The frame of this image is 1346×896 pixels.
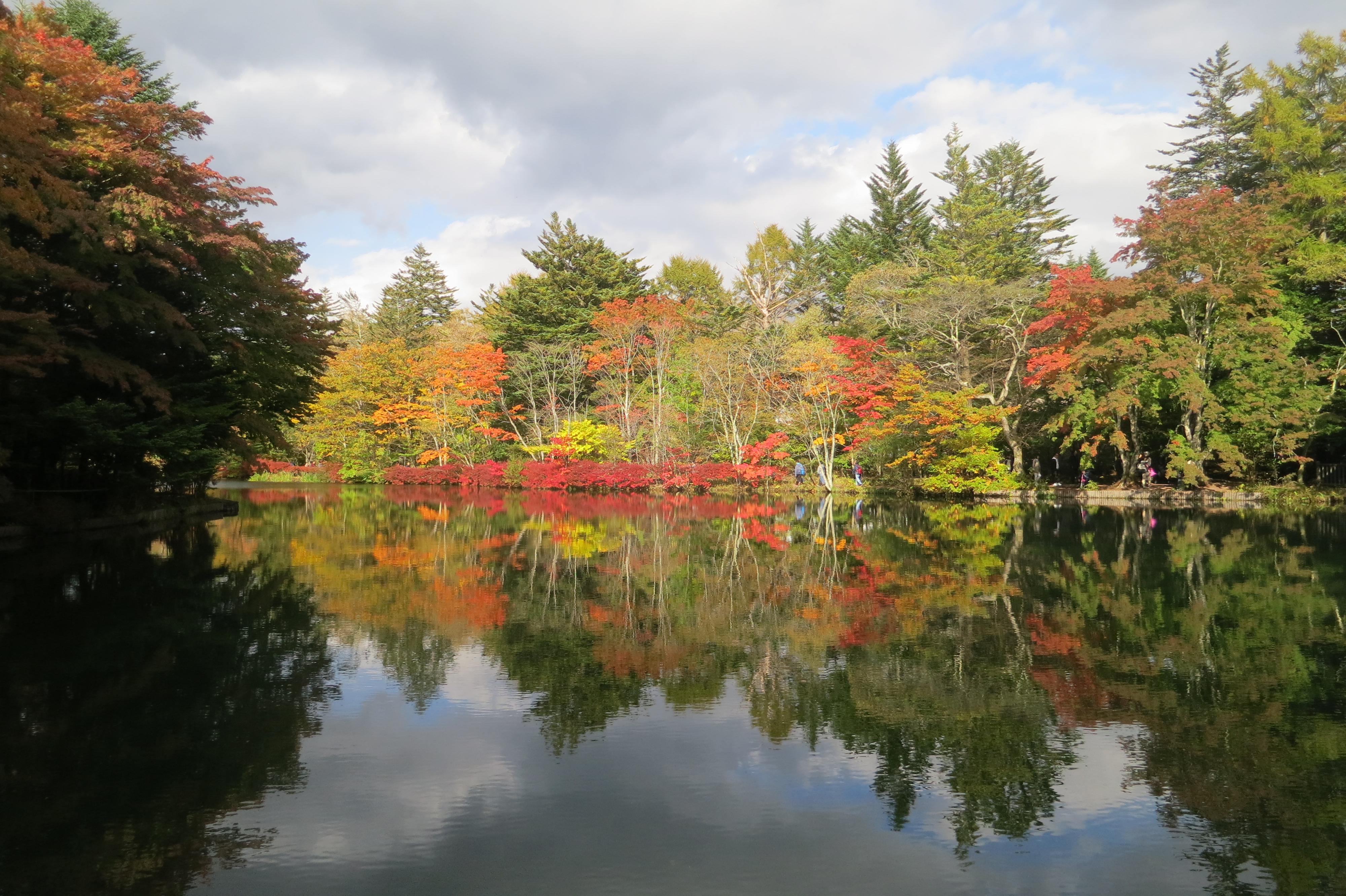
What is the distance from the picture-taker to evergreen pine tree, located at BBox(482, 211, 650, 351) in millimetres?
35531

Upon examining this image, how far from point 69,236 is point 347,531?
20.9 ft

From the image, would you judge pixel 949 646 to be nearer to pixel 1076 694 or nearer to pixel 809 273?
pixel 1076 694

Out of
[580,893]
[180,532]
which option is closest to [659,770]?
[580,893]

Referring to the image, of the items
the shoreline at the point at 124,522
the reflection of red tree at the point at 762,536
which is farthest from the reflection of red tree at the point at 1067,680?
the shoreline at the point at 124,522

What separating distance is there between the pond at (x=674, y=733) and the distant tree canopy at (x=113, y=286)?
3440 mm

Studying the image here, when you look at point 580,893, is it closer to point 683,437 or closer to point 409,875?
point 409,875

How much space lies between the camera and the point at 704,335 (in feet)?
115

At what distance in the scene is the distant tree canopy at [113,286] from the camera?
10.5 m

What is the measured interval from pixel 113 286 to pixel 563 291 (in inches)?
941

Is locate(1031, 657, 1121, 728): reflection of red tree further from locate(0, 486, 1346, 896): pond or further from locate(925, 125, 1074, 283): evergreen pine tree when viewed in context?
locate(925, 125, 1074, 283): evergreen pine tree

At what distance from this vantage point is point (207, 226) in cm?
1402

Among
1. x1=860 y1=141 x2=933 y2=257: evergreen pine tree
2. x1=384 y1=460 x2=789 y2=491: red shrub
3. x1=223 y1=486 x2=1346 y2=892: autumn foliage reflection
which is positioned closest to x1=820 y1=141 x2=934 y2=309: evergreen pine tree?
x1=860 y1=141 x2=933 y2=257: evergreen pine tree

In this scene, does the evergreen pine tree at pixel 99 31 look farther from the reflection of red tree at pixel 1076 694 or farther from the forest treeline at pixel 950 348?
the reflection of red tree at pixel 1076 694

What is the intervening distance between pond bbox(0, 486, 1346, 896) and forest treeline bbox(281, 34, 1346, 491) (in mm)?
13304
